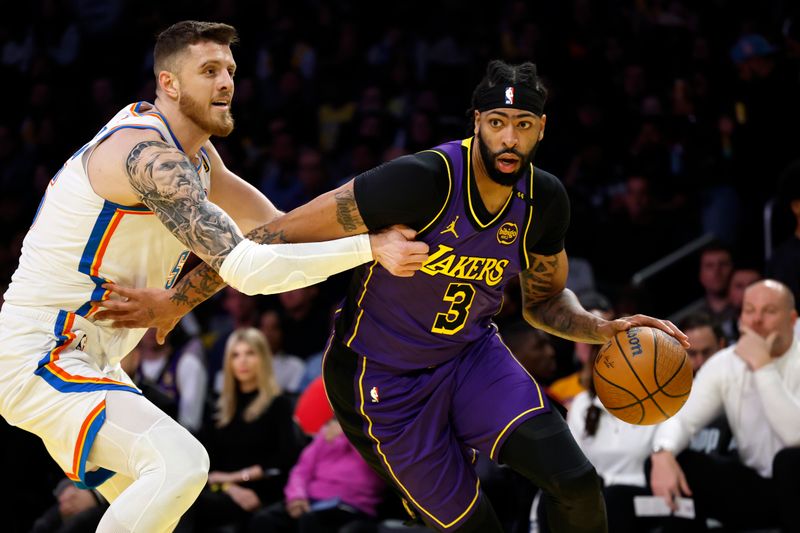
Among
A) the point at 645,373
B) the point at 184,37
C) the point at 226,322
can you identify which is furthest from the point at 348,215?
the point at 226,322

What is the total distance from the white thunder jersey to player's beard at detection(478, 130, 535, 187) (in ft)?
4.09

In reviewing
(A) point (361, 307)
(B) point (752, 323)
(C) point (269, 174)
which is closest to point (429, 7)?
(C) point (269, 174)

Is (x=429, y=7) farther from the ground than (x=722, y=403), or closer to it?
→ farther from the ground

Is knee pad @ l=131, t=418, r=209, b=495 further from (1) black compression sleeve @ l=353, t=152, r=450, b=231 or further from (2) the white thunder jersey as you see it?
(1) black compression sleeve @ l=353, t=152, r=450, b=231

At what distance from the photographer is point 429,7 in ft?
39.4

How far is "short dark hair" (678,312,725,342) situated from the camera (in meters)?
→ 7.22

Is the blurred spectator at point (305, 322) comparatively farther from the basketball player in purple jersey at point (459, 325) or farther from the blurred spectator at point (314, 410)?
the basketball player in purple jersey at point (459, 325)

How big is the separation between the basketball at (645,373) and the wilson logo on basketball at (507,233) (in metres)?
0.61

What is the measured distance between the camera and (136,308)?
4156mm

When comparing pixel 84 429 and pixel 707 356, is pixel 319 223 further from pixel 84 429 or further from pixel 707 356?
pixel 707 356

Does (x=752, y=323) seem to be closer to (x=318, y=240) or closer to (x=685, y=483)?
(x=685, y=483)

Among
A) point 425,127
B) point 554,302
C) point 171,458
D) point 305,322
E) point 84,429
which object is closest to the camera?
point 171,458

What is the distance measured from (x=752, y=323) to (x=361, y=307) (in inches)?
110

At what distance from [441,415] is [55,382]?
1.59m
